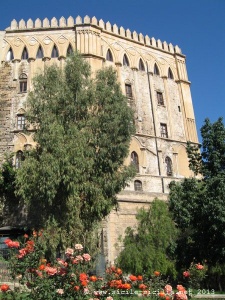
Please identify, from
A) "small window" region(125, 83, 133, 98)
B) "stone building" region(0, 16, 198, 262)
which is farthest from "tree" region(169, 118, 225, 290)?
"small window" region(125, 83, 133, 98)

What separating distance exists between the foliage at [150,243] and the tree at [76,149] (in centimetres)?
314

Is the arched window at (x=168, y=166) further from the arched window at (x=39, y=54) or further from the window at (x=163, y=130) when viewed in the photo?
the arched window at (x=39, y=54)

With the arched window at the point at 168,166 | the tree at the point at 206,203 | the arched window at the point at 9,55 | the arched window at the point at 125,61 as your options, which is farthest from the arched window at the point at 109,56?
the tree at the point at 206,203

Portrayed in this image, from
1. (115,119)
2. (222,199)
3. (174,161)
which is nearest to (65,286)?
(222,199)

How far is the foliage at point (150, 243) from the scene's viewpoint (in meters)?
15.0

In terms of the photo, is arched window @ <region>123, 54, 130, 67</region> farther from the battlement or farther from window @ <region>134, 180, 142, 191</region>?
window @ <region>134, 180, 142, 191</region>

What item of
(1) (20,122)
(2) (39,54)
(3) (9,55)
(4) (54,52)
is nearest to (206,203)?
(1) (20,122)

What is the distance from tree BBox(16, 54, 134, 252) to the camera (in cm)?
1230

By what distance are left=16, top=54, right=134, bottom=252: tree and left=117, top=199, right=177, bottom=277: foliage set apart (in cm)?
314

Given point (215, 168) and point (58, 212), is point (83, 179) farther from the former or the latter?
point (215, 168)

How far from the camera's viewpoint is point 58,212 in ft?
41.4

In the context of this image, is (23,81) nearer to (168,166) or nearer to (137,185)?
(137,185)

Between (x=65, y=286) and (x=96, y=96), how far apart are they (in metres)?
10.2

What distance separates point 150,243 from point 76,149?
6218 mm
